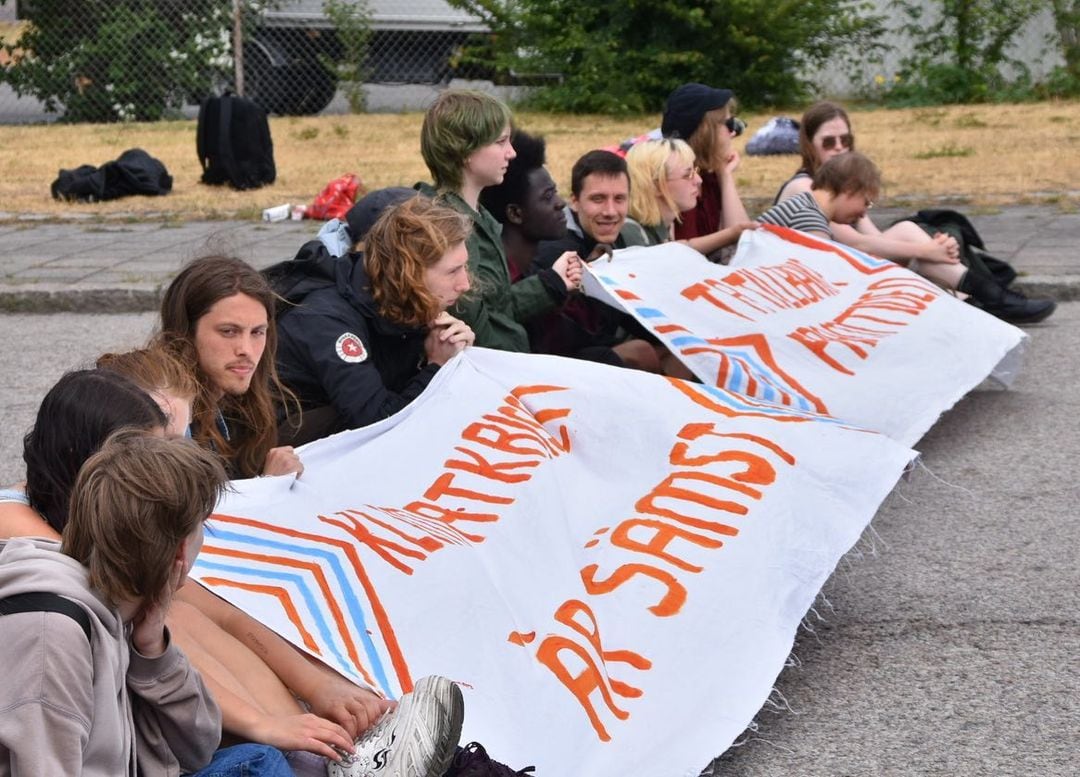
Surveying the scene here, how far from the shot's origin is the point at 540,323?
18.3ft

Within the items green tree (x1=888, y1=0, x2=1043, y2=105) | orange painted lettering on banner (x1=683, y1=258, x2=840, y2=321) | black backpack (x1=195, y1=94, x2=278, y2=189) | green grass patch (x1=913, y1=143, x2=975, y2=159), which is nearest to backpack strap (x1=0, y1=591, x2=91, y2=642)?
orange painted lettering on banner (x1=683, y1=258, x2=840, y2=321)

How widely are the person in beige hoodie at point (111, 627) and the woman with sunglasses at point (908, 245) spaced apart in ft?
16.3

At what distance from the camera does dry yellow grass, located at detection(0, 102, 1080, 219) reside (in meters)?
10.8

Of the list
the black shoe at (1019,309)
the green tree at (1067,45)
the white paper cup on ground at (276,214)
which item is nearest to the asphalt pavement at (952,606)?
the black shoe at (1019,309)

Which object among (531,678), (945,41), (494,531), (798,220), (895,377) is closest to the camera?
(531,678)

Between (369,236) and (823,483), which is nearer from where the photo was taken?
(823,483)

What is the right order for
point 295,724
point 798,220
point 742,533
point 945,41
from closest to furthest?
point 295,724 < point 742,533 < point 798,220 < point 945,41

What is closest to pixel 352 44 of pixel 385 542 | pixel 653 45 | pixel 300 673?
pixel 653 45

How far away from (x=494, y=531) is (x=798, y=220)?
11.2ft

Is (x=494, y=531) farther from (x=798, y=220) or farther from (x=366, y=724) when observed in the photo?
(x=798, y=220)

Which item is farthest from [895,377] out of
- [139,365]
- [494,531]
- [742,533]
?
[139,365]

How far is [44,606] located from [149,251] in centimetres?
743

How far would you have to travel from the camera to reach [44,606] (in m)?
2.16

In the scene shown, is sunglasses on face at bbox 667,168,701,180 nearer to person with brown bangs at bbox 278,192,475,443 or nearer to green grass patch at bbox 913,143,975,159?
person with brown bangs at bbox 278,192,475,443
